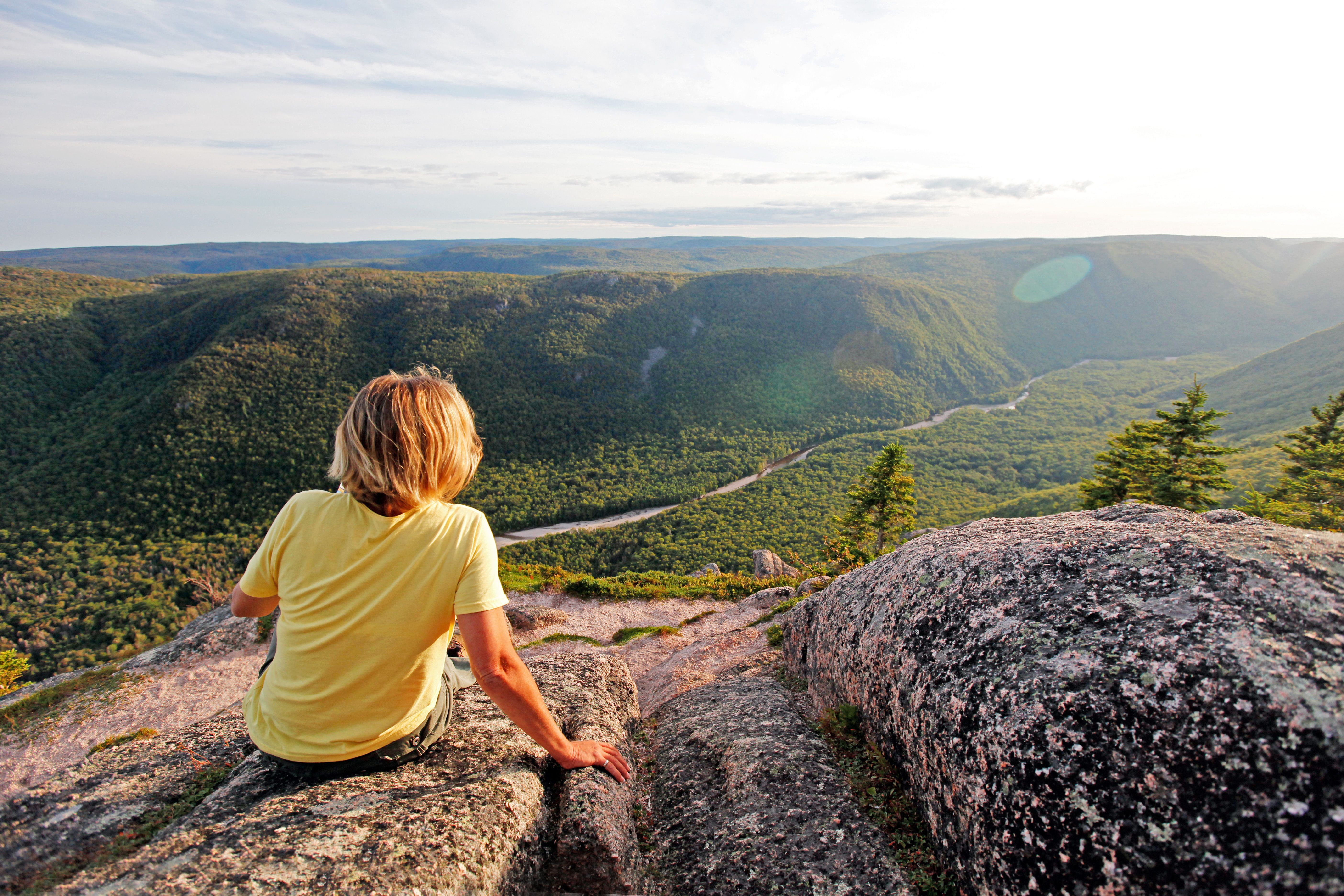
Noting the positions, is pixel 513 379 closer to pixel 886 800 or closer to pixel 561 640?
pixel 561 640

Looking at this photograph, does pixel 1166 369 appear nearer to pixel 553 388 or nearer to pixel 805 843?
pixel 553 388

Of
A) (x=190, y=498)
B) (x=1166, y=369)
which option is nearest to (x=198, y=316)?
(x=190, y=498)

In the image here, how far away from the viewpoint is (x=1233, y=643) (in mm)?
3648

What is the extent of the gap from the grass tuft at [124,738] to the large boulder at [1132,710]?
11997 mm

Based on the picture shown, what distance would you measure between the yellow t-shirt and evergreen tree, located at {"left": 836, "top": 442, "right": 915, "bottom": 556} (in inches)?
1127

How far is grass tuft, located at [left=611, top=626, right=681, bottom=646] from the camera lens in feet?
58.4

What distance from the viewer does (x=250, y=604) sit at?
4.09 m

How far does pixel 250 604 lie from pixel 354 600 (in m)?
1.30

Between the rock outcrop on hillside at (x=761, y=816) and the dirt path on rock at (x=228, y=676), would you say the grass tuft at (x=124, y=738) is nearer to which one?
the dirt path on rock at (x=228, y=676)

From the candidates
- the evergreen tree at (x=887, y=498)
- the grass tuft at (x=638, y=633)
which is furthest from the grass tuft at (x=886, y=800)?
the evergreen tree at (x=887, y=498)

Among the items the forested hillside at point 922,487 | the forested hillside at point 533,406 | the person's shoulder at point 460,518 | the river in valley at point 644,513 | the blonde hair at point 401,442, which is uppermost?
the blonde hair at point 401,442

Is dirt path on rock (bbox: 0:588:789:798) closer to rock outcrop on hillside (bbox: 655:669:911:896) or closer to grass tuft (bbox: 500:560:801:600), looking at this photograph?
grass tuft (bbox: 500:560:801:600)

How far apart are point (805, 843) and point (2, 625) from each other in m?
72.9

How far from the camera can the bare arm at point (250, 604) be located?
4.02 metres
